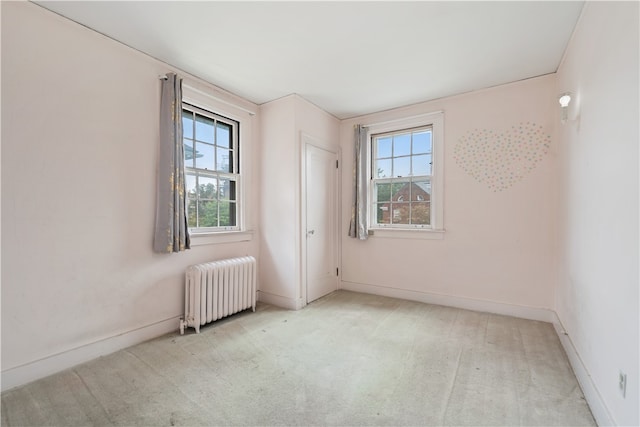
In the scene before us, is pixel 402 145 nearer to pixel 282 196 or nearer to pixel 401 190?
pixel 401 190

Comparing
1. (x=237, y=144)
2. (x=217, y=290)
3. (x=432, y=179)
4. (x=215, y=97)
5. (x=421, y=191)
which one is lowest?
(x=217, y=290)

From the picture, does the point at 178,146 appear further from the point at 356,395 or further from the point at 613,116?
the point at 613,116

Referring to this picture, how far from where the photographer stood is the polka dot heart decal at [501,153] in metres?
2.99

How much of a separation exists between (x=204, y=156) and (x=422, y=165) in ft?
8.80

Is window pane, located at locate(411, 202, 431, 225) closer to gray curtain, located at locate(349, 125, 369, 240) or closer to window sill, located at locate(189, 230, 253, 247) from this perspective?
gray curtain, located at locate(349, 125, 369, 240)

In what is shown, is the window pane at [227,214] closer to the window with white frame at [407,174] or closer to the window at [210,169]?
the window at [210,169]

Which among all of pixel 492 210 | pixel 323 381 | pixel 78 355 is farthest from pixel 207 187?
pixel 492 210

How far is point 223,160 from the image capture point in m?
3.37

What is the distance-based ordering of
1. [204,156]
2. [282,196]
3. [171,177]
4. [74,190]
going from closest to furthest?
[74,190]
[171,177]
[204,156]
[282,196]

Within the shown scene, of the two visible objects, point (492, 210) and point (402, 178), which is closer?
point (492, 210)

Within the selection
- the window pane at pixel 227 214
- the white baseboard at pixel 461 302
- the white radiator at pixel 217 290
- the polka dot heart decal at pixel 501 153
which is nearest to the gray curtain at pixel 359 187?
the white baseboard at pixel 461 302

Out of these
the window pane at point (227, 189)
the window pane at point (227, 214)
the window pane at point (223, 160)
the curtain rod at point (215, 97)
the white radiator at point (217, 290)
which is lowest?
the white radiator at point (217, 290)

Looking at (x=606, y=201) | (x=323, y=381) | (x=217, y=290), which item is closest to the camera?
(x=606, y=201)

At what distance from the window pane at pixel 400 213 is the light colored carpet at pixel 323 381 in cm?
143
